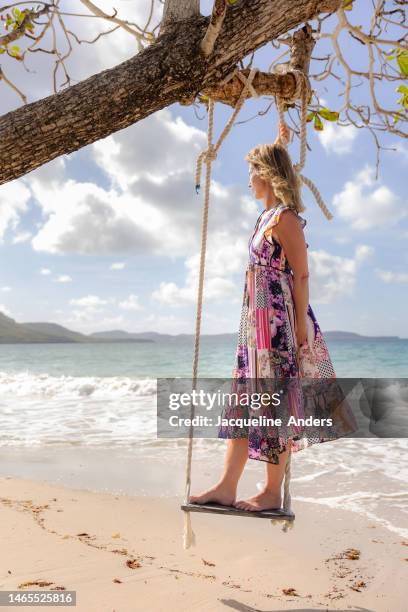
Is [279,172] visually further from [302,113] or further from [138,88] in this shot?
[138,88]

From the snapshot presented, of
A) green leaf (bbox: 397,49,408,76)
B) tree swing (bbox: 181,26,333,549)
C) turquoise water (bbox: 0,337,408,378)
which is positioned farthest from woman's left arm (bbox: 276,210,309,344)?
turquoise water (bbox: 0,337,408,378)

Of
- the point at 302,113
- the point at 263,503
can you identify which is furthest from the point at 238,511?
the point at 302,113

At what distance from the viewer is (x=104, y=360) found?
28.0 meters

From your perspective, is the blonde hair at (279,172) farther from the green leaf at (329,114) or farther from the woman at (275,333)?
the green leaf at (329,114)

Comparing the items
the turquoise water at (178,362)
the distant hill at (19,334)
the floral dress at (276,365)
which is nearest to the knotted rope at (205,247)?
the floral dress at (276,365)

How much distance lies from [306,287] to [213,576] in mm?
1608

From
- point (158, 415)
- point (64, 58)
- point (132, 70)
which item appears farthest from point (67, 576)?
point (158, 415)

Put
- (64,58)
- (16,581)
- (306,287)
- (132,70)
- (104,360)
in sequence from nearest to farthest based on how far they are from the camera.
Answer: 1. (132,70)
2. (306,287)
3. (16,581)
4. (64,58)
5. (104,360)

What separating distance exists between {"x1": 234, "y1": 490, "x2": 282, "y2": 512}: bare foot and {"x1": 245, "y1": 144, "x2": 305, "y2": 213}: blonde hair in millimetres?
1195

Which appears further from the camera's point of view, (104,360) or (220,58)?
(104,360)

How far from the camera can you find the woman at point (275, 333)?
2.48 meters

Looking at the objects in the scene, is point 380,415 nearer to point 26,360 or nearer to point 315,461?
point 315,461

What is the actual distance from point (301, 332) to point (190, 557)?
161cm

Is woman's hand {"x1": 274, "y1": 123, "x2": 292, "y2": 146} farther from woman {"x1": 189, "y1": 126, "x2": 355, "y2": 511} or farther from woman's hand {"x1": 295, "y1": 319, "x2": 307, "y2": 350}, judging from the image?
woman's hand {"x1": 295, "y1": 319, "x2": 307, "y2": 350}
